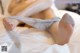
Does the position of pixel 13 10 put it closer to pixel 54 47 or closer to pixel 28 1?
pixel 28 1

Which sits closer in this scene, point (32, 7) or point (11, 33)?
point (11, 33)

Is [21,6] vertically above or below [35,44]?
above

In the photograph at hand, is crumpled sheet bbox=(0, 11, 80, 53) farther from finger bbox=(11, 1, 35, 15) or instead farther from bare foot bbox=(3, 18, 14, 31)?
finger bbox=(11, 1, 35, 15)

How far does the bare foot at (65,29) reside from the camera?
0.86 m

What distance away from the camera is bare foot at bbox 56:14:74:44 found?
86 centimetres

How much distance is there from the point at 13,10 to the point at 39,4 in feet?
0.71

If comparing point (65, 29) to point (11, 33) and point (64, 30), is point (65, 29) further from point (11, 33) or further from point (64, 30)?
point (11, 33)

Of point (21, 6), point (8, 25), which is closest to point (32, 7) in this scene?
point (21, 6)

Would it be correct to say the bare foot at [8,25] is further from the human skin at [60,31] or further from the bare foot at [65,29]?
the bare foot at [65,29]

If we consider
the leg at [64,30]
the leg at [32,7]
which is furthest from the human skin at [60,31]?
the leg at [32,7]

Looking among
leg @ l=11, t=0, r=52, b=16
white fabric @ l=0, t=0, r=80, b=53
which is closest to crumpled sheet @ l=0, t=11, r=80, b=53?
white fabric @ l=0, t=0, r=80, b=53

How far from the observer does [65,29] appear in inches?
34.3

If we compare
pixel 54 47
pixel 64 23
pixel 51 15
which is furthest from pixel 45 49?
pixel 51 15

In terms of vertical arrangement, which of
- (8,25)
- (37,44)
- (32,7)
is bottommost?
(37,44)
